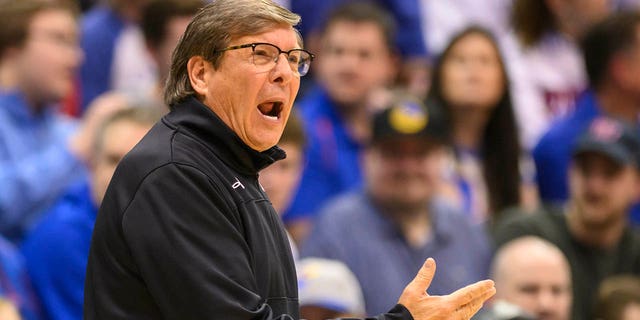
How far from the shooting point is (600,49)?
257 inches

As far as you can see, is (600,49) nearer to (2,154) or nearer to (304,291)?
(304,291)

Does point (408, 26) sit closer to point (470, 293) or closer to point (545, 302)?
point (545, 302)

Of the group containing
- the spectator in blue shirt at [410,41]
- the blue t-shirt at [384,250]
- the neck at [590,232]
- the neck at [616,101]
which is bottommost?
the blue t-shirt at [384,250]

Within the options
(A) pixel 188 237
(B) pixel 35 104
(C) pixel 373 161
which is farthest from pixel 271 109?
(B) pixel 35 104

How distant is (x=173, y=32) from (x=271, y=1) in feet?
10.4

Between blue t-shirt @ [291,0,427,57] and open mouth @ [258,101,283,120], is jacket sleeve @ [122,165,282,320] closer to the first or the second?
open mouth @ [258,101,283,120]

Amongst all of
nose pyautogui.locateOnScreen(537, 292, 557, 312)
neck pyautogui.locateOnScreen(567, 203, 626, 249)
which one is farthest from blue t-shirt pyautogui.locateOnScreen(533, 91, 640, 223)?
nose pyautogui.locateOnScreen(537, 292, 557, 312)

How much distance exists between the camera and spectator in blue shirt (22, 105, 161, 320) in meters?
4.66

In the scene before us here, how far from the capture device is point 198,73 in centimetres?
243

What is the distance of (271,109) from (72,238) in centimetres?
242

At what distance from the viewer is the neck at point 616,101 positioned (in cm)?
649

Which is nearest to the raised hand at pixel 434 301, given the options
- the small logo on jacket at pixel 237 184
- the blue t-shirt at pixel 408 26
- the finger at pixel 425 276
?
the finger at pixel 425 276

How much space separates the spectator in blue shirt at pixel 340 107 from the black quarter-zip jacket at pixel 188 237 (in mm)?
3363

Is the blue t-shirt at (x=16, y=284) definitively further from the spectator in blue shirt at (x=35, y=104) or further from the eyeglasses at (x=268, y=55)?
the eyeglasses at (x=268, y=55)
